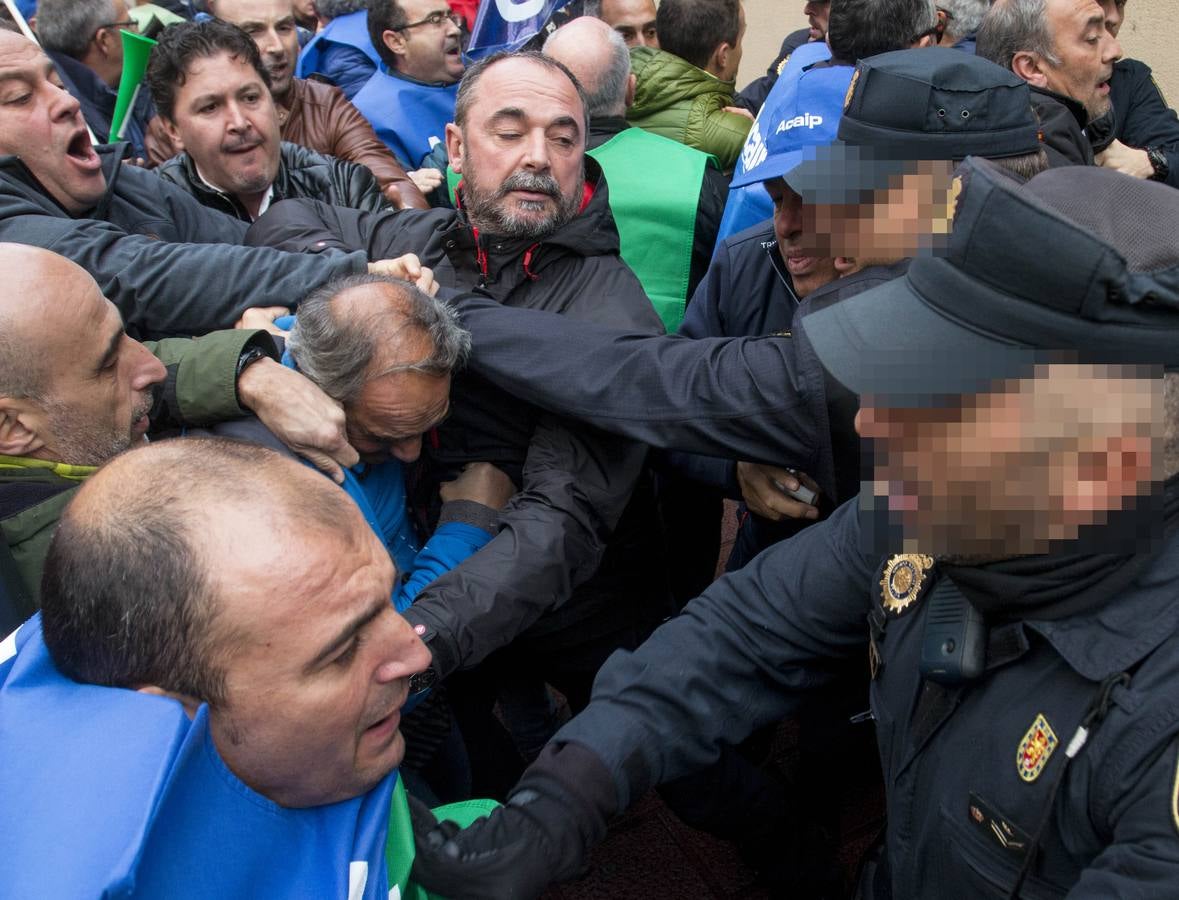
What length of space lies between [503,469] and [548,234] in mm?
691

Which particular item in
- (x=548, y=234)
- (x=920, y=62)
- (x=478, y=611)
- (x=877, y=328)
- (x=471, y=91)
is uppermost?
(x=920, y=62)

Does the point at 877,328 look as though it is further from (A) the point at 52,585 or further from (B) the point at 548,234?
(B) the point at 548,234

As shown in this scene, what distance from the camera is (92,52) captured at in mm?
4988

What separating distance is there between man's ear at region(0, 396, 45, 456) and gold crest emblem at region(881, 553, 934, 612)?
1.63 m

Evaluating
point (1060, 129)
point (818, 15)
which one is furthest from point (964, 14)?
point (1060, 129)

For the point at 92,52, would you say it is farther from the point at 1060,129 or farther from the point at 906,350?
the point at 906,350

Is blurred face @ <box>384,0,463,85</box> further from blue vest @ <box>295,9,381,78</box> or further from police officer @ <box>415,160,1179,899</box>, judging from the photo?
police officer @ <box>415,160,1179,899</box>

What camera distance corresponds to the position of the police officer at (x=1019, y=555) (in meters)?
1.17

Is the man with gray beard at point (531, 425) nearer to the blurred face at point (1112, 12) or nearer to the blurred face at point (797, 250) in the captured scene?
the blurred face at point (797, 250)

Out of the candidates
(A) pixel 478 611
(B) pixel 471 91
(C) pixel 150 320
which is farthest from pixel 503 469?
(B) pixel 471 91

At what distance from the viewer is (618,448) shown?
2484 mm

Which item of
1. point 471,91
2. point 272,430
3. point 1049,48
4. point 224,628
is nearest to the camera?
point 224,628

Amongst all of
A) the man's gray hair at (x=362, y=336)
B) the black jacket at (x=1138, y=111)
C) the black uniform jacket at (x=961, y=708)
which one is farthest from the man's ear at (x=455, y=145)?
the black jacket at (x=1138, y=111)

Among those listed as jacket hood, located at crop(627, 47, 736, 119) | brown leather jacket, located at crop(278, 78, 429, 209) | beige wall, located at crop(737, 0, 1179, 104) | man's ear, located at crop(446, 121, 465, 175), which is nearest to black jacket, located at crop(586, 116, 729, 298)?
jacket hood, located at crop(627, 47, 736, 119)
